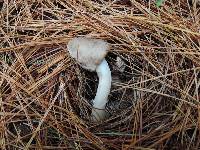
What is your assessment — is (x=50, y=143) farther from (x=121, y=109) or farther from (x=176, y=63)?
(x=176, y=63)

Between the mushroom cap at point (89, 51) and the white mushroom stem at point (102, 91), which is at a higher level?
the mushroom cap at point (89, 51)

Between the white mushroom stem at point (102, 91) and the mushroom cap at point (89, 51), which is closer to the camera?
the mushroom cap at point (89, 51)

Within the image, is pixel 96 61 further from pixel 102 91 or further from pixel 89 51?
Result: pixel 102 91

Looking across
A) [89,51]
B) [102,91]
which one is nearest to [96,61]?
[89,51]

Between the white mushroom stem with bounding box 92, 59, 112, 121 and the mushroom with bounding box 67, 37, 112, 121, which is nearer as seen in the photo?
the mushroom with bounding box 67, 37, 112, 121

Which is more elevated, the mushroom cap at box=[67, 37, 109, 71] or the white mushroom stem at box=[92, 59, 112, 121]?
the mushroom cap at box=[67, 37, 109, 71]
